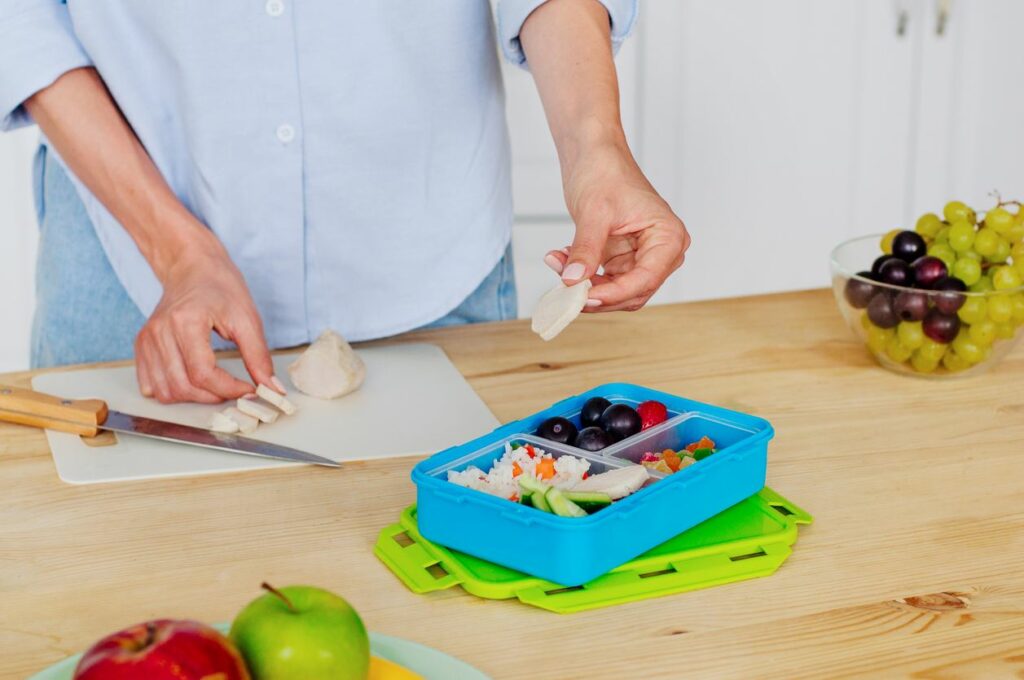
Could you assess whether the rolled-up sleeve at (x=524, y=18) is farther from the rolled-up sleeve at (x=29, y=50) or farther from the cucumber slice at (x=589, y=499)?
the cucumber slice at (x=589, y=499)

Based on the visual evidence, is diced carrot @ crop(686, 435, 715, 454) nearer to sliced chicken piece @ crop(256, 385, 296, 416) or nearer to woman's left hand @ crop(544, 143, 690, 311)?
woman's left hand @ crop(544, 143, 690, 311)

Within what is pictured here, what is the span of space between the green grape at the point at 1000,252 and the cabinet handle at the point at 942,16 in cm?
189

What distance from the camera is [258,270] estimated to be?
137 centimetres

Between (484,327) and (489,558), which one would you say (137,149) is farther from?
(489,558)

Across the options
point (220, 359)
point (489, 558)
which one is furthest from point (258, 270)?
point (489, 558)

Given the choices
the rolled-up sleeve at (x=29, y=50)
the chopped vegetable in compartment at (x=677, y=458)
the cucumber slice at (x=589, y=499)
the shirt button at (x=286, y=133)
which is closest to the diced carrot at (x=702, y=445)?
the chopped vegetable in compartment at (x=677, y=458)

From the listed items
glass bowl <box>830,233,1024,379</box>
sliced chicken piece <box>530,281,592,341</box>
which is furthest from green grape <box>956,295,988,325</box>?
sliced chicken piece <box>530,281,592,341</box>

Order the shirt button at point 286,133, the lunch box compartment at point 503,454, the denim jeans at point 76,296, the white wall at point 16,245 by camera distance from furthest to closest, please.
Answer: the white wall at point 16,245 < the denim jeans at point 76,296 < the shirt button at point 286,133 < the lunch box compartment at point 503,454

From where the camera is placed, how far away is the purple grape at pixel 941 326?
1.14 metres

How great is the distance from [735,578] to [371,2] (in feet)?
2.56

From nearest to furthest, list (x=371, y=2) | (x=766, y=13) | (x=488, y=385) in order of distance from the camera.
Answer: (x=488, y=385) → (x=371, y=2) → (x=766, y=13)

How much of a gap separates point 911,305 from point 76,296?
956 millimetres

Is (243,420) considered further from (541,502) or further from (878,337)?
(878,337)

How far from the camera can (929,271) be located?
3.79 ft
